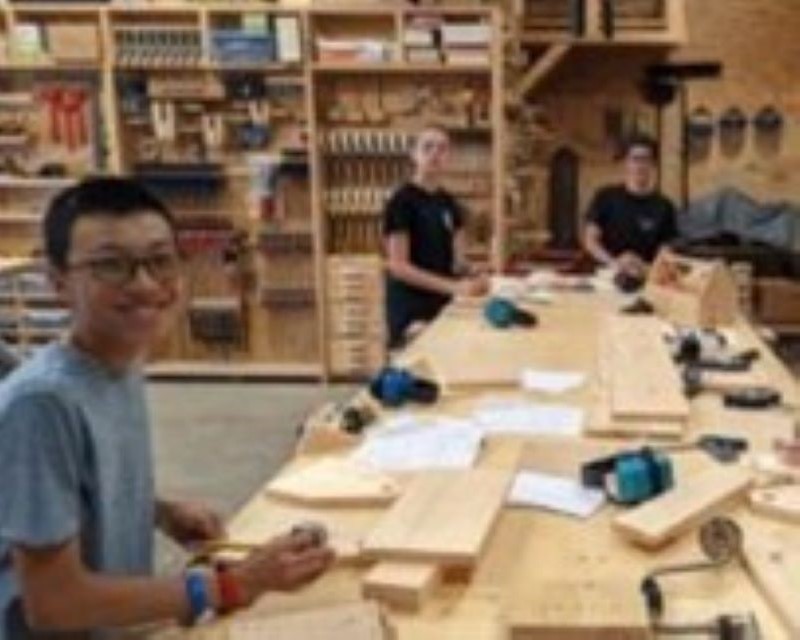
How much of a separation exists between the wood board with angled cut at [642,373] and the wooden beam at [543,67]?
11.4ft

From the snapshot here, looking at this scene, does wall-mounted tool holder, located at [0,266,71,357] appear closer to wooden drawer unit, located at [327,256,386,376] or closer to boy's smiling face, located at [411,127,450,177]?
wooden drawer unit, located at [327,256,386,376]

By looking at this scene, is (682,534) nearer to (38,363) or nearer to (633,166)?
(38,363)

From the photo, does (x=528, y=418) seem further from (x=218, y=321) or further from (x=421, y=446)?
(x=218, y=321)

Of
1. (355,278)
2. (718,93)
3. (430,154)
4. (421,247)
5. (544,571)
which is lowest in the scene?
(355,278)

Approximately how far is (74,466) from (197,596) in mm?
225

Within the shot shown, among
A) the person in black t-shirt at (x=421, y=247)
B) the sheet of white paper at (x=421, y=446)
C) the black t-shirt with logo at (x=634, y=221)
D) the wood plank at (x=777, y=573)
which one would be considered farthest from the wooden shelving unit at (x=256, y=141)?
the wood plank at (x=777, y=573)

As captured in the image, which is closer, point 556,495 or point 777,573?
point 777,573

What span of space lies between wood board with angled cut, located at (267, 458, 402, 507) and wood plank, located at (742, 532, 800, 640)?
24.3 inches

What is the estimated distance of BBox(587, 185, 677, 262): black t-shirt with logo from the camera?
224 inches

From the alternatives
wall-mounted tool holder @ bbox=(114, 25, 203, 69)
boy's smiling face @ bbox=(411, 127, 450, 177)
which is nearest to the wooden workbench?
boy's smiling face @ bbox=(411, 127, 450, 177)

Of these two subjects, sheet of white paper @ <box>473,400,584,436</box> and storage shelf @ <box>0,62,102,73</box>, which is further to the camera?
storage shelf @ <box>0,62,102,73</box>

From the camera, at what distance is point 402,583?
1.65 metres

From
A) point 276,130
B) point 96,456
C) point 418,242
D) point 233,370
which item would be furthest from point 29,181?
point 96,456

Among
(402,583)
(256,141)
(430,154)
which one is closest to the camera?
(402,583)
